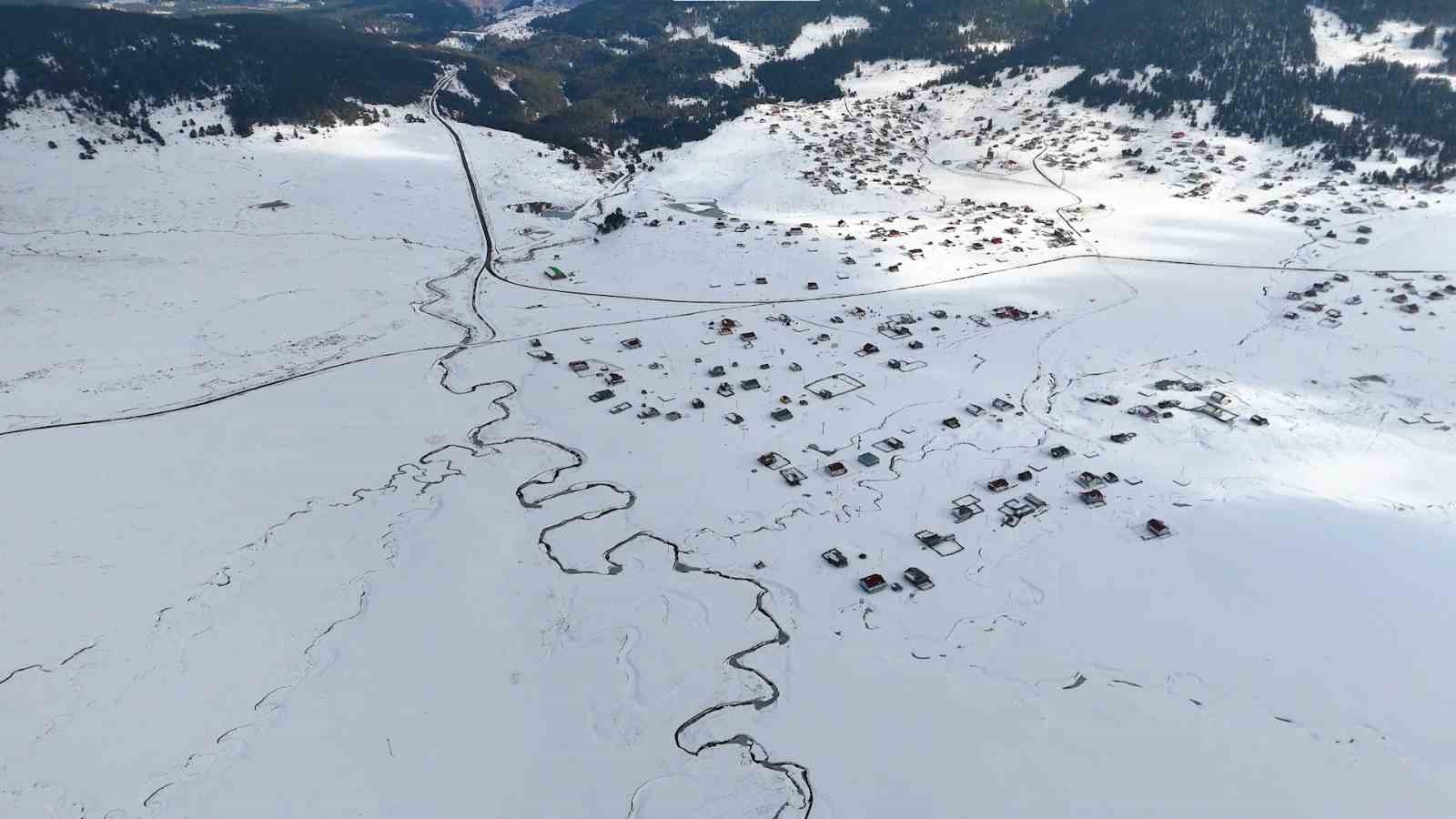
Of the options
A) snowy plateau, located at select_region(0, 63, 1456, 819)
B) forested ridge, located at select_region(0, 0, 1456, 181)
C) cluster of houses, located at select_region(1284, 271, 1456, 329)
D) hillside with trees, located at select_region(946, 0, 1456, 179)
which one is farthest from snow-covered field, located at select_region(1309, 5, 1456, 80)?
cluster of houses, located at select_region(1284, 271, 1456, 329)

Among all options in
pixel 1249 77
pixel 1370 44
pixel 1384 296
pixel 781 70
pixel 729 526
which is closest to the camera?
pixel 729 526

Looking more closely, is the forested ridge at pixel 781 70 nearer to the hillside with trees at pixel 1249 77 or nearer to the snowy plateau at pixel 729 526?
the hillside with trees at pixel 1249 77

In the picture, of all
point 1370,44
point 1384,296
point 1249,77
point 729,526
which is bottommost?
point 1384,296

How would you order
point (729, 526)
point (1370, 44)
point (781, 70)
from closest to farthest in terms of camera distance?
point (729, 526) → point (1370, 44) → point (781, 70)

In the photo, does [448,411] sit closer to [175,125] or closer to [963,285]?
[963,285]

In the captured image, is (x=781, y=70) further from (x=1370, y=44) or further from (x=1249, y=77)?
(x=1370, y=44)

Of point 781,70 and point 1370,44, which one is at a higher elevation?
point 781,70

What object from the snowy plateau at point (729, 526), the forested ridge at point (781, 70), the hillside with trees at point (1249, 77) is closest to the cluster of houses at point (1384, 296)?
the snowy plateau at point (729, 526)

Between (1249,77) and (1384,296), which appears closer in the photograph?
(1384,296)

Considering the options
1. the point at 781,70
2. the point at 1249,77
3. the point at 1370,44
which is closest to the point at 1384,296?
the point at 1249,77

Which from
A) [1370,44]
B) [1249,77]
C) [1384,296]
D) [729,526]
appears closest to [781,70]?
[1249,77]
